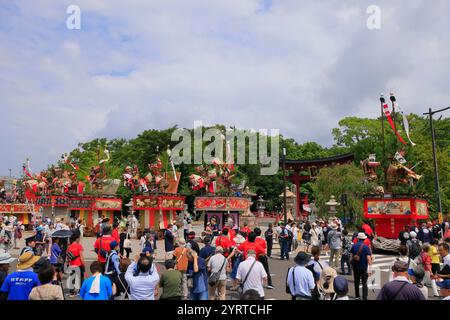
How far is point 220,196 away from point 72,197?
13500mm

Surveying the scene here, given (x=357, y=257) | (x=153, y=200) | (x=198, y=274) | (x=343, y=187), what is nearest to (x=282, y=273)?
(x=357, y=257)

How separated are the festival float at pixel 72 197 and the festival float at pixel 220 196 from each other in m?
9.32

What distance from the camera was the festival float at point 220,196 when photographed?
3203cm

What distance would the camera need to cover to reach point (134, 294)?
644 centimetres

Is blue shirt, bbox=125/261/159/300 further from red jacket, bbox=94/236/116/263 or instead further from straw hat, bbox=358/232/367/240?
straw hat, bbox=358/232/367/240

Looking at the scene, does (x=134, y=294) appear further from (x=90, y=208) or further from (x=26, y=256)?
(x=90, y=208)

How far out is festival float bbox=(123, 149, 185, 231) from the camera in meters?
33.3

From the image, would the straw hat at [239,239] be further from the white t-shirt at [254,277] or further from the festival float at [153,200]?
the festival float at [153,200]

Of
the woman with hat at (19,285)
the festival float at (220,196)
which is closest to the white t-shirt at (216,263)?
the woman with hat at (19,285)

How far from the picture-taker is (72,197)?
34969 millimetres

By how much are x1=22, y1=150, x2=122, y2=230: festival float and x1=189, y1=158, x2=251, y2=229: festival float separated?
367 inches

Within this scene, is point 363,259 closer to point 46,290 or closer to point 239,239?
point 239,239

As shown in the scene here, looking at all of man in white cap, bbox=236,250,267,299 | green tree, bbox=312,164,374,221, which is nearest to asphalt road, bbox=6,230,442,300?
man in white cap, bbox=236,250,267,299
